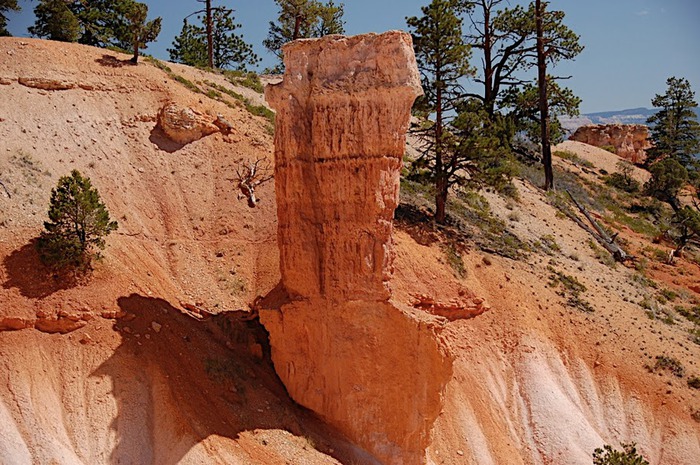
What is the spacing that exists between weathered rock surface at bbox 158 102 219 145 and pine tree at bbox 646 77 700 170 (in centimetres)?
4846

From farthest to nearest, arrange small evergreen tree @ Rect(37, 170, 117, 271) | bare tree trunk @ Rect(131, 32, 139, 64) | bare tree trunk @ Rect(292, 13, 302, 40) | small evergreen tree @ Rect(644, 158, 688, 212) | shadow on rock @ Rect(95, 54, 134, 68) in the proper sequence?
small evergreen tree @ Rect(644, 158, 688, 212)
bare tree trunk @ Rect(292, 13, 302, 40)
bare tree trunk @ Rect(131, 32, 139, 64)
shadow on rock @ Rect(95, 54, 134, 68)
small evergreen tree @ Rect(37, 170, 117, 271)

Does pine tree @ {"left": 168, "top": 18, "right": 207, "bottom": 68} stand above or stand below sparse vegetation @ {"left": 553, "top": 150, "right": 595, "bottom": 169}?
above

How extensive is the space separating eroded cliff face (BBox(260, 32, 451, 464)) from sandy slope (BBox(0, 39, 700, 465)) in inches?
52.4

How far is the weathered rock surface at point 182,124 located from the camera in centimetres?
2855

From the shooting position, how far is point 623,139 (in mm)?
70250

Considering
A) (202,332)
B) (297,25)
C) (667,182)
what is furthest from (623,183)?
→ (202,332)

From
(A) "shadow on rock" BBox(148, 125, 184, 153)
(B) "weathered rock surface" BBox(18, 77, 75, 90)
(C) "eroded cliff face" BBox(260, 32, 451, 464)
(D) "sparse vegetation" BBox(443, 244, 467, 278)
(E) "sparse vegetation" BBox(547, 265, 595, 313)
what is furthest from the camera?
(E) "sparse vegetation" BBox(547, 265, 595, 313)

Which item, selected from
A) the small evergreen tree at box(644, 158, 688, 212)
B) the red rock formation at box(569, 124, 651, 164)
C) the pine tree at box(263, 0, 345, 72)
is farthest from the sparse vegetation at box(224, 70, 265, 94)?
the red rock formation at box(569, 124, 651, 164)

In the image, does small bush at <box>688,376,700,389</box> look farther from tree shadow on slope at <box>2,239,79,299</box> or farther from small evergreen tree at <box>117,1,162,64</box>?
A: small evergreen tree at <box>117,1,162,64</box>

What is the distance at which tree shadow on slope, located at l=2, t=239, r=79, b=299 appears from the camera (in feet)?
63.7

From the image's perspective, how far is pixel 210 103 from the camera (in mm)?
31203

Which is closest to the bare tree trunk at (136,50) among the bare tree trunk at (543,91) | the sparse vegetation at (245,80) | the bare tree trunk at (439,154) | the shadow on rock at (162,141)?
the shadow on rock at (162,141)

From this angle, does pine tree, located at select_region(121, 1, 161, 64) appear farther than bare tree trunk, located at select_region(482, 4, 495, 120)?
No

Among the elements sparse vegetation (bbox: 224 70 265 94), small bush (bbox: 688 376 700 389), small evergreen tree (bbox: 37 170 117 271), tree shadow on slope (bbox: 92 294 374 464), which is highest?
sparse vegetation (bbox: 224 70 265 94)
